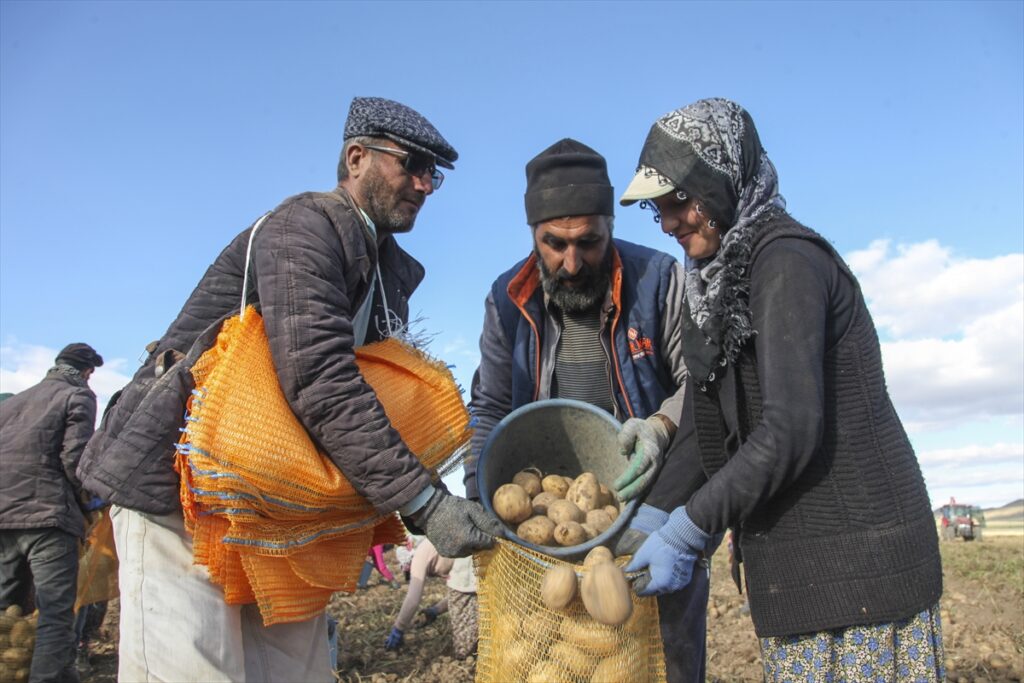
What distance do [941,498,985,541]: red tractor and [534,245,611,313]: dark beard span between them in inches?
602

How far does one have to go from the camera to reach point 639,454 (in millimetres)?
2801

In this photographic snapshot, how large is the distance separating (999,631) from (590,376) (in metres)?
3.76

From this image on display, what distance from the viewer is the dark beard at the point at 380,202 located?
2.77 metres

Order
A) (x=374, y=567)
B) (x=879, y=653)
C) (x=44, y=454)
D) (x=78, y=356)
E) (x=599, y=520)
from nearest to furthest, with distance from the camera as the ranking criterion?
(x=879, y=653), (x=599, y=520), (x=44, y=454), (x=78, y=356), (x=374, y=567)

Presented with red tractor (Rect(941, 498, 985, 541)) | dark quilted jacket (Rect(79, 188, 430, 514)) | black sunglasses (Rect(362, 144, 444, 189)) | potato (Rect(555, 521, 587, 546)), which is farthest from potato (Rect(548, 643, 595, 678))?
red tractor (Rect(941, 498, 985, 541))

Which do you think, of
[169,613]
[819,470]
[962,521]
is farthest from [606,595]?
[962,521]

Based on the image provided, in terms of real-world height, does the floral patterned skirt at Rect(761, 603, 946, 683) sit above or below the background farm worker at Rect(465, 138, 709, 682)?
→ below

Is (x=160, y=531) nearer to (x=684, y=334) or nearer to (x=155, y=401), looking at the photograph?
(x=155, y=401)

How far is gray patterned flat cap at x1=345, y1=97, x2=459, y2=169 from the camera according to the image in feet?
9.09

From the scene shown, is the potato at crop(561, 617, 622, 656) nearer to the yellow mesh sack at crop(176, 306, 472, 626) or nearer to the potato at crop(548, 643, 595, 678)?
the potato at crop(548, 643, 595, 678)

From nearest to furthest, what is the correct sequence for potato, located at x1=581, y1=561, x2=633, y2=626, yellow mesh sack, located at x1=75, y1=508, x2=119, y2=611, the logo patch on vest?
potato, located at x1=581, y1=561, x2=633, y2=626
the logo patch on vest
yellow mesh sack, located at x1=75, y1=508, x2=119, y2=611

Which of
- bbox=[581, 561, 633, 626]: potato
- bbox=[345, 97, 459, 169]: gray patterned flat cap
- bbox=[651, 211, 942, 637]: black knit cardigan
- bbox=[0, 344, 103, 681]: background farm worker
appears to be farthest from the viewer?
bbox=[0, 344, 103, 681]: background farm worker

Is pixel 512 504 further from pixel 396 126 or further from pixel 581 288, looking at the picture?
pixel 396 126

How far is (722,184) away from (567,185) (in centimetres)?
113
